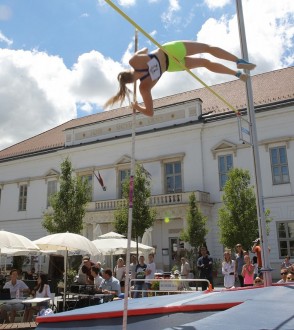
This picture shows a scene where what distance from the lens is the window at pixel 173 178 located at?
24344mm

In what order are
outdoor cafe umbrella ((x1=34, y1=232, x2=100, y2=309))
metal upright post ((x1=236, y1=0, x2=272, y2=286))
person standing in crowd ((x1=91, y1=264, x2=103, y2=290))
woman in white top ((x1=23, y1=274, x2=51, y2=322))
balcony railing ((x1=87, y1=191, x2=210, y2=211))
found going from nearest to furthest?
1. metal upright post ((x1=236, y1=0, x2=272, y2=286))
2. woman in white top ((x1=23, y1=274, x2=51, y2=322))
3. person standing in crowd ((x1=91, y1=264, x2=103, y2=290))
4. outdoor cafe umbrella ((x1=34, y1=232, x2=100, y2=309))
5. balcony railing ((x1=87, y1=191, x2=210, y2=211))

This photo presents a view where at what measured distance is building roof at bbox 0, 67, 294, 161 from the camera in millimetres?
23453

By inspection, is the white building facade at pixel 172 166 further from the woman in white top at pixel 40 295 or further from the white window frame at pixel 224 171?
the woman in white top at pixel 40 295

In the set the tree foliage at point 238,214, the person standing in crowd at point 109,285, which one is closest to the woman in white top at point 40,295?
the person standing in crowd at point 109,285

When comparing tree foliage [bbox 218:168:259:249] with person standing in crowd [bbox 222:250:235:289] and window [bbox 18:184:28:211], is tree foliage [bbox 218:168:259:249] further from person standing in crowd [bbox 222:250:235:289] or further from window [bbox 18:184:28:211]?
window [bbox 18:184:28:211]

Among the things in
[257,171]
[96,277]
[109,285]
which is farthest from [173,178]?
[257,171]

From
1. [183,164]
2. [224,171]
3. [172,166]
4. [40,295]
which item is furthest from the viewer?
[172,166]

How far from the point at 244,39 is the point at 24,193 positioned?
2655cm

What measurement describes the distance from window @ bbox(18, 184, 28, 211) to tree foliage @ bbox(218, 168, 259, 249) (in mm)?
17806

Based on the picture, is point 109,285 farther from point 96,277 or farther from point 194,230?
point 194,230

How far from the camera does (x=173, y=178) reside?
2456 cm

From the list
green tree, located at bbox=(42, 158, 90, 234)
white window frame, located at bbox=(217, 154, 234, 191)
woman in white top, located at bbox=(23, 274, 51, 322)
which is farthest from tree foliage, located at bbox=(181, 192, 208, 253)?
woman in white top, located at bbox=(23, 274, 51, 322)

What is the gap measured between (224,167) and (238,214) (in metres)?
5.40

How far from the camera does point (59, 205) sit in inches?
819
